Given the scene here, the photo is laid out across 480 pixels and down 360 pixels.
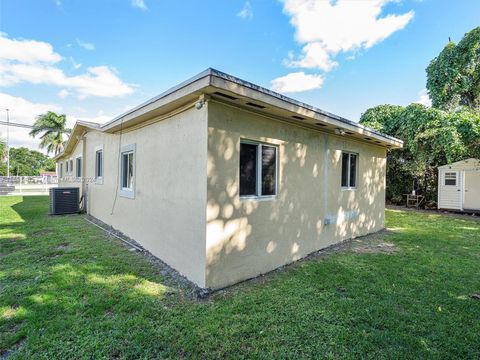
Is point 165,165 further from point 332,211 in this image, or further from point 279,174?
point 332,211

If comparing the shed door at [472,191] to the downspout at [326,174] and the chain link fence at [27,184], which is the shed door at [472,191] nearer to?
the downspout at [326,174]

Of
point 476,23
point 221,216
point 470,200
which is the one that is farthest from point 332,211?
point 476,23

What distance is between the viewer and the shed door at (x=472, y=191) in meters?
12.6

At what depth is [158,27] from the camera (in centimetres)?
773

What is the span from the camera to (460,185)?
13.1 meters

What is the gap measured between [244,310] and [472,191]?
49.4 feet

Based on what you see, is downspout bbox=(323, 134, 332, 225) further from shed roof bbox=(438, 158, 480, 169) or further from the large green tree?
shed roof bbox=(438, 158, 480, 169)

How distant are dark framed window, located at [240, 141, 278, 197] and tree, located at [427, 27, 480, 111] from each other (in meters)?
16.5

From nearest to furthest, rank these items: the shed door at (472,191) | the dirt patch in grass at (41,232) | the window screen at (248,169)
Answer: the window screen at (248,169) < the dirt patch in grass at (41,232) < the shed door at (472,191)

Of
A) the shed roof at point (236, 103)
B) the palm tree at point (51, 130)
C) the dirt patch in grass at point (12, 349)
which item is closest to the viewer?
the dirt patch in grass at point (12, 349)

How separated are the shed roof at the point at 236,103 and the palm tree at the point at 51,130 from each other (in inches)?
1314

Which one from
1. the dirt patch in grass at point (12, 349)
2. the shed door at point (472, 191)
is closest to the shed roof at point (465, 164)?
the shed door at point (472, 191)

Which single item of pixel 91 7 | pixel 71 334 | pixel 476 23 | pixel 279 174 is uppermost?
pixel 476 23

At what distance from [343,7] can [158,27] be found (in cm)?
560
